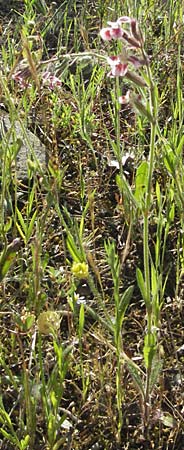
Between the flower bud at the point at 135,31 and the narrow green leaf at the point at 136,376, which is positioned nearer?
the flower bud at the point at 135,31

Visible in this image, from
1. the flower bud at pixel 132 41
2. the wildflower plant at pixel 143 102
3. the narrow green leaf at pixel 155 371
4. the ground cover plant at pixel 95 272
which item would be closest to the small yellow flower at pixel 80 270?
the ground cover plant at pixel 95 272

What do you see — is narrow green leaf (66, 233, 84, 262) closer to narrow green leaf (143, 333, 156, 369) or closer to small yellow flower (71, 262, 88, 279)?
small yellow flower (71, 262, 88, 279)

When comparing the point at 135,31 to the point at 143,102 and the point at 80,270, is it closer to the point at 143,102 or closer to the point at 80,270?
the point at 143,102

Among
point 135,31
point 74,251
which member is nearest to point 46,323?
point 74,251

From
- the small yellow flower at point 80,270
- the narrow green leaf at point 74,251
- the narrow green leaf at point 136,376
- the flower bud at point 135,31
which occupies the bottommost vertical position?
the narrow green leaf at point 136,376

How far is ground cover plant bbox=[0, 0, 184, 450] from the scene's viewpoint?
1.43 metres

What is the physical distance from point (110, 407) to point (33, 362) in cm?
22

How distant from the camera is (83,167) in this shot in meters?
2.19

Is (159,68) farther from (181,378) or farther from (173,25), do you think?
(181,378)

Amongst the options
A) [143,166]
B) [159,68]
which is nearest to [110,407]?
[143,166]

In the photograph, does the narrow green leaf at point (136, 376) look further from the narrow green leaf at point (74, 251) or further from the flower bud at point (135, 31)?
the flower bud at point (135, 31)

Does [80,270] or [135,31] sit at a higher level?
[135,31]

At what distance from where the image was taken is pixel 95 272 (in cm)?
144

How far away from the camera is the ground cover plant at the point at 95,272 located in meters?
1.43
